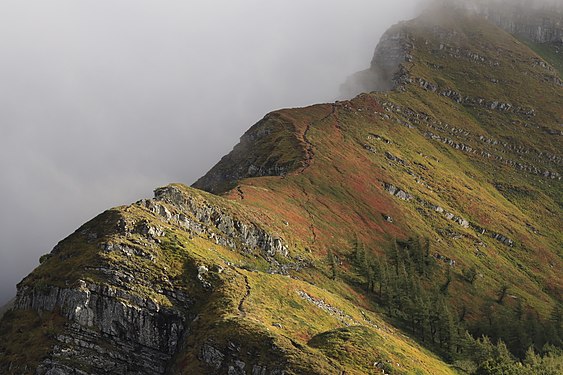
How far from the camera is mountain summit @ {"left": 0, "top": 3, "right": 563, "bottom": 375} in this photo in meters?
52.2

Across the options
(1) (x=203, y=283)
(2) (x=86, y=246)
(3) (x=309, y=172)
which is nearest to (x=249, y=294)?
(1) (x=203, y=283)

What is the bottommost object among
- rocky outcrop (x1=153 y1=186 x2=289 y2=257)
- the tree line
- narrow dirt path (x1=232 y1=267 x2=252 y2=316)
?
the tree line

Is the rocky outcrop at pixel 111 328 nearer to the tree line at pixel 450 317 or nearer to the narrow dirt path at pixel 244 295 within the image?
the narrow dirt path at pixel 244 295

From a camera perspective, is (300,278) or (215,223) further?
(300,278)

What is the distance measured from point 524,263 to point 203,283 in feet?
492

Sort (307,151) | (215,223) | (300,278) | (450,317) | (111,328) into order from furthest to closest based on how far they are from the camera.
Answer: (307,151) → (450,317) → (300,278) → (215,223) → (111,328)

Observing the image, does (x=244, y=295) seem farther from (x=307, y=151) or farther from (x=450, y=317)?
(x=307, y=151)

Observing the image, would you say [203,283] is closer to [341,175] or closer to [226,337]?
[226,337]

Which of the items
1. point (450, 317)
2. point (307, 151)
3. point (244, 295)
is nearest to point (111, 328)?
point (244, 295)

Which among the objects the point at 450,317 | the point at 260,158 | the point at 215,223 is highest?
the point at 260,158

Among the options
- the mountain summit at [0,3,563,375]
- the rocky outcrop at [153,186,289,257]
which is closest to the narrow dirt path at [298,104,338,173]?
the mountain summit at [0,3,563,375]

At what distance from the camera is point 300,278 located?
92.4m

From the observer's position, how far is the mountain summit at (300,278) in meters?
52.2

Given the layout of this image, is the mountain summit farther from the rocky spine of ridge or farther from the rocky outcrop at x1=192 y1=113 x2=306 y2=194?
the rocky outcrop at x1=192 y1=113 x2=306 y2=194
